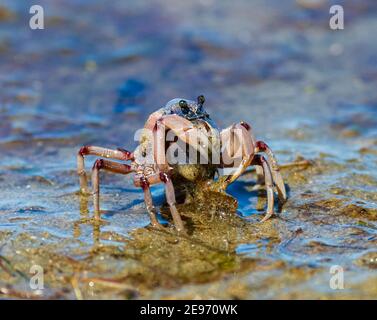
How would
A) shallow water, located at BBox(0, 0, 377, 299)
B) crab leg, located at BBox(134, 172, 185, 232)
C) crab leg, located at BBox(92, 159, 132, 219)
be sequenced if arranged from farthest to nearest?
crab leg, located at BBox(92, 159, 132, 219)
crab leg, located at BBox(134, 172, 185, 232)
shallow water, located at BBox(0, 0, 377, 299)

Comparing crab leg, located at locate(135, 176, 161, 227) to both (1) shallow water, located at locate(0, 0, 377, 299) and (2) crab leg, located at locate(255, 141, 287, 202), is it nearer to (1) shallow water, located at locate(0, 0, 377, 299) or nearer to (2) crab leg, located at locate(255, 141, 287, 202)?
(1) shallow water, located at locate(0, 0, 377, 299)

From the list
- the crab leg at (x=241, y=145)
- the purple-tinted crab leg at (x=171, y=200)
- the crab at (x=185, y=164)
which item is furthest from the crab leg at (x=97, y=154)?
the crab leg at (x=241, y=145)

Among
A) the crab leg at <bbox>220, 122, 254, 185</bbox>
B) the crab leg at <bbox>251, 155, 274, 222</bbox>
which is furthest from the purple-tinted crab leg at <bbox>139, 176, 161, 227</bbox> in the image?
the crab leg at <bbox>251, 155, 274, 222</bbox>

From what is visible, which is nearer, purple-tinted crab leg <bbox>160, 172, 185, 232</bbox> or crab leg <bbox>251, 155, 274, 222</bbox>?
purple-tinted crab leg <bbox>160, 172, 185, 232</bbox>

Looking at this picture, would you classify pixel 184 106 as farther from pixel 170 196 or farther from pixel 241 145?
pixel 170 196

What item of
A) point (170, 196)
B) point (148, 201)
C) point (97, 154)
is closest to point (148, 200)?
point (148, 201)

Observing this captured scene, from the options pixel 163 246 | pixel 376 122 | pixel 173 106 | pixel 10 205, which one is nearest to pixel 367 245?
pixel 163 246

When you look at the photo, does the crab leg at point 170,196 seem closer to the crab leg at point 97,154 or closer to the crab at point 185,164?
the crab at point 185,164

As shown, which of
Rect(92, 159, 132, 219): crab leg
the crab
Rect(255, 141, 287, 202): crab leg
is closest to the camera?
the crab
